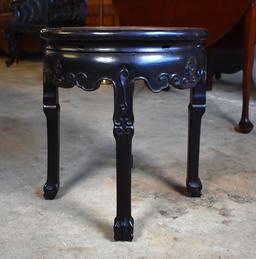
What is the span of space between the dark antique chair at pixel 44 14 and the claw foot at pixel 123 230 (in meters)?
2.89

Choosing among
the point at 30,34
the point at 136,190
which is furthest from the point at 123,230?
the point at 30,34

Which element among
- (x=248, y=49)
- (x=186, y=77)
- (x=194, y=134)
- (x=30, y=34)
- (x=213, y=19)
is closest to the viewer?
(x=186, y=77)

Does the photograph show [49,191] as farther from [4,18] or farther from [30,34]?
[4,18]

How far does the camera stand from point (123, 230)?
3.17ft

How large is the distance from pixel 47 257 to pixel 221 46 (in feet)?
5.78

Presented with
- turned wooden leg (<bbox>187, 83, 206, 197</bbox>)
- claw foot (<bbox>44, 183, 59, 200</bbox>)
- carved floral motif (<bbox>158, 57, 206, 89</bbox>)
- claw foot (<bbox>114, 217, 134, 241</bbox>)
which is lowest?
claw foot (<bbox>44, 183, 59, 200</bbox>)

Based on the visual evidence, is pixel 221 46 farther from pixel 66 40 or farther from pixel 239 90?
pixel 66 40

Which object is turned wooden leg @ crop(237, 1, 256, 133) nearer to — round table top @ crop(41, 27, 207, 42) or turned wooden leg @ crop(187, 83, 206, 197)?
turned wooden leg @ crop(187, 83, 206, 197)

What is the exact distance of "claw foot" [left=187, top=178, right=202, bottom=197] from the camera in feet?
3.93

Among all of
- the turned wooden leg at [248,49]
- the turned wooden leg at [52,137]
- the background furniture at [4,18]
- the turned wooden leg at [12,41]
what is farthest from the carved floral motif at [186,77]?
the background furniture at [4,18]

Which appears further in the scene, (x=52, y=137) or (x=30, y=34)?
(x=30, y=34)

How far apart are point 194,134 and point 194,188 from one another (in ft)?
0.48

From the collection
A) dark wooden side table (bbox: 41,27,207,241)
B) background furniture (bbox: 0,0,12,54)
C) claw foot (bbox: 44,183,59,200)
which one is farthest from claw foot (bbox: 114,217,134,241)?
background furniture (bbox: 0,0,12,54)

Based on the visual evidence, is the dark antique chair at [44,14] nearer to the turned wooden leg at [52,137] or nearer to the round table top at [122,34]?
the turned wooden leg at [52,137]
